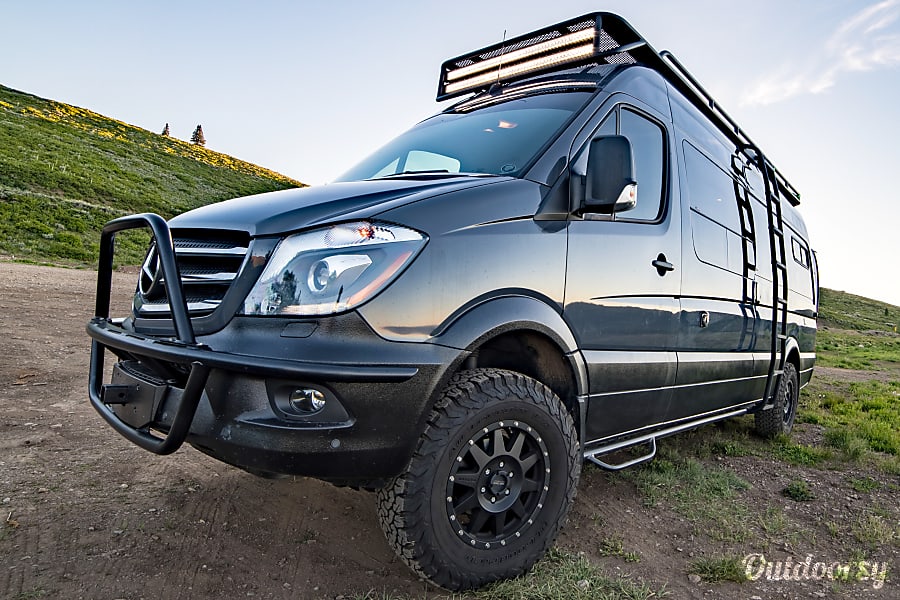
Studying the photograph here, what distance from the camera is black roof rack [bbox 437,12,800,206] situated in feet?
10.8

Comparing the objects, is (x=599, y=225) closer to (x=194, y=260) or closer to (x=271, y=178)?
(x=194, y=260)

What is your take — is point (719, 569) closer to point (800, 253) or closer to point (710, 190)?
point (710, 190)

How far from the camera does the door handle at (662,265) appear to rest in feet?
10.2

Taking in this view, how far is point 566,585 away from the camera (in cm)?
229

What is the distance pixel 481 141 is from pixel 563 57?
2.67 feet

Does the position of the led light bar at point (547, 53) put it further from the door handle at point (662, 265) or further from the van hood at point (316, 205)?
the van hood at point (316, 205)

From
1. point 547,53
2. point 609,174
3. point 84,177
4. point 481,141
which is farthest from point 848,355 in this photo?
point 84,177

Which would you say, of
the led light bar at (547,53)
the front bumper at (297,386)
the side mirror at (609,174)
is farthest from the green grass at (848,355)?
the front bumper at (297,386)

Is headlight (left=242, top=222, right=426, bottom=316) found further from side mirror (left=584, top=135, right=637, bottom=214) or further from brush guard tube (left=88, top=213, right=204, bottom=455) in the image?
side mirror (left=584, top=135, right=637, bottom=214)

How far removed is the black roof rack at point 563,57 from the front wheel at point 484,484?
1977 millimetres

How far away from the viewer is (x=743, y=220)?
4.44 m

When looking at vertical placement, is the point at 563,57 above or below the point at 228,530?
above

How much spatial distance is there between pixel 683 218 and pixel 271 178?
37941 millimetres

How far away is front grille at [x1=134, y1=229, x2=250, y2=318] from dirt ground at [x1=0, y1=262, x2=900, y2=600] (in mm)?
975
